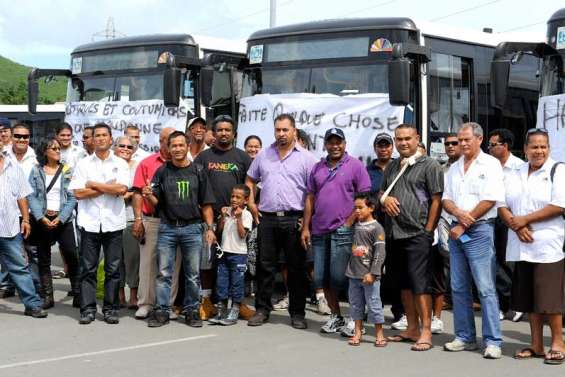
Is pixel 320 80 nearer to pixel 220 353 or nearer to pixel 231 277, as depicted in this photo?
pixel 231 277

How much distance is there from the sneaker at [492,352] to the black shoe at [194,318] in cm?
288

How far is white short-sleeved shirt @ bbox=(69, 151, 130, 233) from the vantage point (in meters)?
9.76

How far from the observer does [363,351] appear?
824 centimetres

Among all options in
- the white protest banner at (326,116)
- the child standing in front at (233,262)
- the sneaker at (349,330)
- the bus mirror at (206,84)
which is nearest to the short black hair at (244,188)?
the child standing in front at (233,262)

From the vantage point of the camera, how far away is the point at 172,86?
14.0m

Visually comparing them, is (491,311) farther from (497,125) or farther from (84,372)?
(497,125)

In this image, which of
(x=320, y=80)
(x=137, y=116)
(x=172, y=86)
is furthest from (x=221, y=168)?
(x=137, y=116)

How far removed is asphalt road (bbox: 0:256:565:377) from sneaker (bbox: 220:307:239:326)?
0.34ft

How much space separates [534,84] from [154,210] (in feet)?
22.3

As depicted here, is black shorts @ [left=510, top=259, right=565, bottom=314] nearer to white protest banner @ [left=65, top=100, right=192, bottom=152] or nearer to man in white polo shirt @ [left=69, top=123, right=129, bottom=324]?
man in white polo shirt @ [left=69, top=123, right=129, bottom=324]

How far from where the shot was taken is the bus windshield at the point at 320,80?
39.6ft

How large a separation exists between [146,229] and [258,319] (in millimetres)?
1507

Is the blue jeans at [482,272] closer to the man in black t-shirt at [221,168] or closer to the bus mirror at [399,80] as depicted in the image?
the man in black t-shirt at [221,168]

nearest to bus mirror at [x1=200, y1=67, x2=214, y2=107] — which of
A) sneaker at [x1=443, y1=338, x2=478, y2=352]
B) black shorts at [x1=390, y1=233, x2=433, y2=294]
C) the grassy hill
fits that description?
black shorts at [x1=390, y1=233, x2=433, y2=294]
